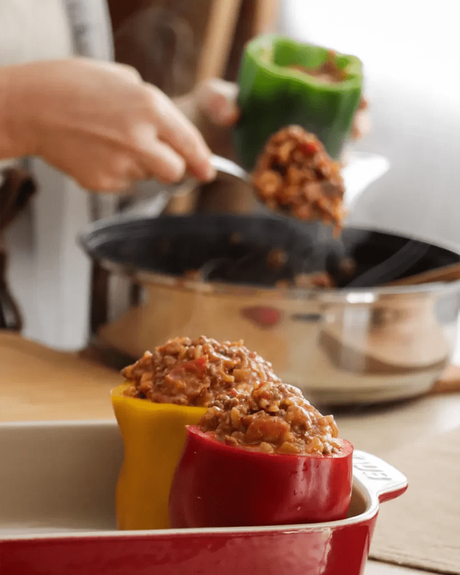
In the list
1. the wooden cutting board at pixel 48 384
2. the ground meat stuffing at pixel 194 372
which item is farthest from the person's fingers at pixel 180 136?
the ground meat stuffing at pixel 194 372

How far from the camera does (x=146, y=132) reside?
3.12ft

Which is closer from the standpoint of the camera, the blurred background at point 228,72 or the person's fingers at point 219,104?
the person's fingers at point 219,104

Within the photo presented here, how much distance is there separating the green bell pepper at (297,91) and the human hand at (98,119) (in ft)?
0.32

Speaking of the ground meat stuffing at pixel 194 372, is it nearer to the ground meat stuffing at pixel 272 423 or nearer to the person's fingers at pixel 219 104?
the ground meat stuffing at pixel 272 423

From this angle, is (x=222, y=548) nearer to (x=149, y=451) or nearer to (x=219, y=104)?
(x=149, y=451)

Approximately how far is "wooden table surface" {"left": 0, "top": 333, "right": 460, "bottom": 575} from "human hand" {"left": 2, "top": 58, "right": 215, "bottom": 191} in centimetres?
25

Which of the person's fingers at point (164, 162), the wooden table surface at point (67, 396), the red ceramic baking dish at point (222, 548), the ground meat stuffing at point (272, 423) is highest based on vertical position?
the ground meat stuffing at point (272, 423)

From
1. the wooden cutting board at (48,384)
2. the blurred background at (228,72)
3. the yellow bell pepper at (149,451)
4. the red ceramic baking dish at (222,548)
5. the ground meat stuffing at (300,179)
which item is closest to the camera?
the red ceramic baking dish at (222,548)

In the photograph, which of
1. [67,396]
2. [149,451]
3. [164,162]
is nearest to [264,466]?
[149,451]

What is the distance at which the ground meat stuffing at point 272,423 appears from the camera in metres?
0.38

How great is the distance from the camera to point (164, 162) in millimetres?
952

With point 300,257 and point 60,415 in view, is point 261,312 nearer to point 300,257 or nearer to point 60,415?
point 60,415

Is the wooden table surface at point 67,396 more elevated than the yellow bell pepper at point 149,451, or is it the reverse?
the yellow bell pepper at point 149,451

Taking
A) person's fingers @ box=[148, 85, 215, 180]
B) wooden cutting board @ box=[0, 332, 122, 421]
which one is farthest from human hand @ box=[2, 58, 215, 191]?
wooden cutting board @ box=[0, 332, 122, 421]
